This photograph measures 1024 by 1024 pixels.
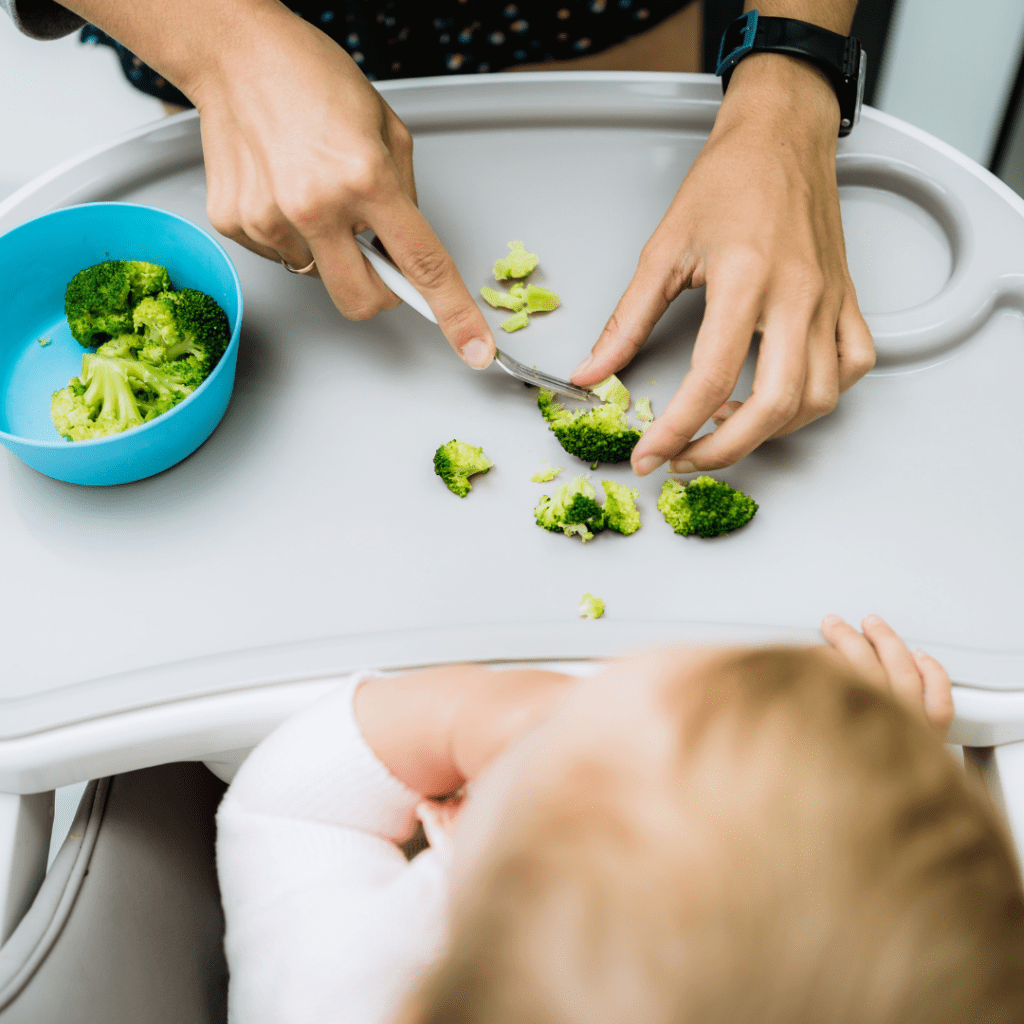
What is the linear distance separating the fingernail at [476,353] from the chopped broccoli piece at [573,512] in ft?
0.45

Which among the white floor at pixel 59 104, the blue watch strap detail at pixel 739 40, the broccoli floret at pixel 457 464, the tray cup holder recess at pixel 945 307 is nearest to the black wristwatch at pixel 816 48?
the blue watch strap detail at pixel 739 40

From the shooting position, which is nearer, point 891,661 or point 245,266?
point 891,661

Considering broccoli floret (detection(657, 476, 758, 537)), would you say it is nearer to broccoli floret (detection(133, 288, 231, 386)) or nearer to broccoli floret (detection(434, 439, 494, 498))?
broccoli floret (detection(434, 439, 494, 498))

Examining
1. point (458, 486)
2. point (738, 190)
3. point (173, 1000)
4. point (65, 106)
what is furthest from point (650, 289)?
point (65, 106)

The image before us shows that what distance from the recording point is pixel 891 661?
1.99 feet

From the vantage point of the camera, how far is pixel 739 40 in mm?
834

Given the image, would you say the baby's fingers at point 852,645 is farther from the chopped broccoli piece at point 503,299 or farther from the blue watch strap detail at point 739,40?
the blue watch strap detail at point 739,40

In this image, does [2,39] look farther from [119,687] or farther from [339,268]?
[119,687]

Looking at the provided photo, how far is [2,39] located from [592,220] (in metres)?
2.02

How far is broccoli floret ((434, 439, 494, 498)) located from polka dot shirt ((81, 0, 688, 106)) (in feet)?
1.82

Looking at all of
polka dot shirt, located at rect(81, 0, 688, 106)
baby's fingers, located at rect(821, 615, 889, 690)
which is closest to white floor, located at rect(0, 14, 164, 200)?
polka dot shirt, located at rect(81, 0, 688, 106)

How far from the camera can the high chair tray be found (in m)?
0.65

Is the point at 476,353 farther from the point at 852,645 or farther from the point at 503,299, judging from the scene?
the point at 852,645

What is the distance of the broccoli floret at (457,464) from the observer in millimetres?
691
